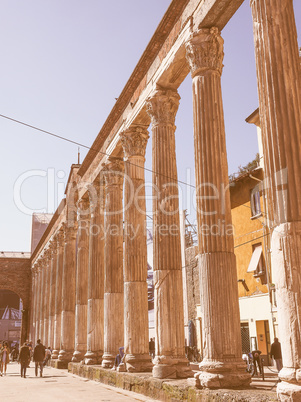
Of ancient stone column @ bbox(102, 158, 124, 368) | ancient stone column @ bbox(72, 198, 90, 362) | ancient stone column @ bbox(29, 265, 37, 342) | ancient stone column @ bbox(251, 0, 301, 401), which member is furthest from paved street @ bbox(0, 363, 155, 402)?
ancient stone column @ bbox(29, 265, 37, 342)

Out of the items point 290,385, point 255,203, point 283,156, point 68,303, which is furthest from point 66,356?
point 283,156

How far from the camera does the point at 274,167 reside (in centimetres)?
614

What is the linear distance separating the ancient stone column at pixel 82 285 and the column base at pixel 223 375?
447 inches

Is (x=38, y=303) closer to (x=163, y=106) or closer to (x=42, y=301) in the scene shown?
(x=42, y=301)

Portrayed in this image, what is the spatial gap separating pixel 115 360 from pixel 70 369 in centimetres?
539

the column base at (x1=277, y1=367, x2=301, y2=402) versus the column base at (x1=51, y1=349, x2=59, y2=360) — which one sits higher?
the column base at (x1=277, y1=367, x2=301, y2=402)

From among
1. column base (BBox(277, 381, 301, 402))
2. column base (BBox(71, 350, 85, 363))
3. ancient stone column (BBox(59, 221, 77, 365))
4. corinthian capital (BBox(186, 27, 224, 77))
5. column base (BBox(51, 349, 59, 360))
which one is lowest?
column base (BBox(51, 349, 59, 360))

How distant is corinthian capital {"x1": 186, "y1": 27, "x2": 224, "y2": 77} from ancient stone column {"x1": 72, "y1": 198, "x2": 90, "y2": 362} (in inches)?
451

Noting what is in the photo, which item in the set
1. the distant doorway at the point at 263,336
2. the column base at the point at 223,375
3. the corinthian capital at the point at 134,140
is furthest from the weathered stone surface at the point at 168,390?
the distant doorway at the point at 263,336

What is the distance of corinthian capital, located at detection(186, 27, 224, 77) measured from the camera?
28.8ft

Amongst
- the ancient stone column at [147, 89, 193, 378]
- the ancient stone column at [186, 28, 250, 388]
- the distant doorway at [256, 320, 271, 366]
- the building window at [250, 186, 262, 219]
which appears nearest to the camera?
the ancient stone column at [186, 28, 250, 388]

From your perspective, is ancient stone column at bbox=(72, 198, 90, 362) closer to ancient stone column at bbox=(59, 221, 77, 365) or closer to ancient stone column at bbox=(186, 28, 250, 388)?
ancient stone column at bbox=(59, 221, 77, 365)

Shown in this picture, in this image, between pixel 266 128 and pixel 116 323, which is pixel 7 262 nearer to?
pixel 116 323

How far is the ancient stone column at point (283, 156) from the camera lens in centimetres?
557
